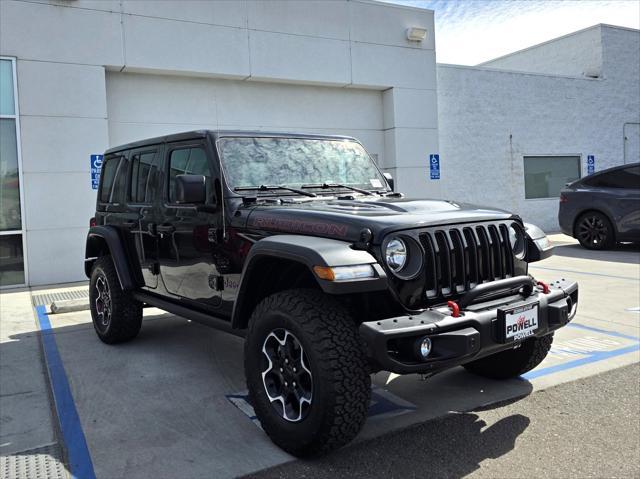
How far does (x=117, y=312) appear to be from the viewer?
5.34 meters

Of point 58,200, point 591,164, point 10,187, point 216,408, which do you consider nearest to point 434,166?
point 591,164

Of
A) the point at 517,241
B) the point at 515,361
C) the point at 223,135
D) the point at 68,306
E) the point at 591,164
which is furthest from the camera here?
the point at 591,164

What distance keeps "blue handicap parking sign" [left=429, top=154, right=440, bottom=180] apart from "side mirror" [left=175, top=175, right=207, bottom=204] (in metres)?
10.4

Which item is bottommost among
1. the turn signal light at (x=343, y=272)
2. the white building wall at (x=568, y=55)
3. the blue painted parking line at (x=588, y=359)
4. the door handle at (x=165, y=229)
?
the blue painted parking line at (x=588, y=359)

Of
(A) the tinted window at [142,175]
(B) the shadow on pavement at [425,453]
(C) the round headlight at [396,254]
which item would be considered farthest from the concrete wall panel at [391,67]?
(B) the shadow on pavement at [425,453]

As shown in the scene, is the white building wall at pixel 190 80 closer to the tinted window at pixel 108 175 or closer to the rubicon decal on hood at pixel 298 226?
the tinted window at pixel 108 175

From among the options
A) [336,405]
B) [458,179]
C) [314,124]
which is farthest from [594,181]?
[336,405]

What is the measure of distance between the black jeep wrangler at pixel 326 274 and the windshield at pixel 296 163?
0.01m

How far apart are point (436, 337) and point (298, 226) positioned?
1054 millimetres

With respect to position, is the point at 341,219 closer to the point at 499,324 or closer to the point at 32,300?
the point at 499,324

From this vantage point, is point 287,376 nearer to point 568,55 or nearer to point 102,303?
point 102,303

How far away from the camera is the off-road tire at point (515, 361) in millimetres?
3959

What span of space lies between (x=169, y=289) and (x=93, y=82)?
660 cm

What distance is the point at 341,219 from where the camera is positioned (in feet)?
10.6
